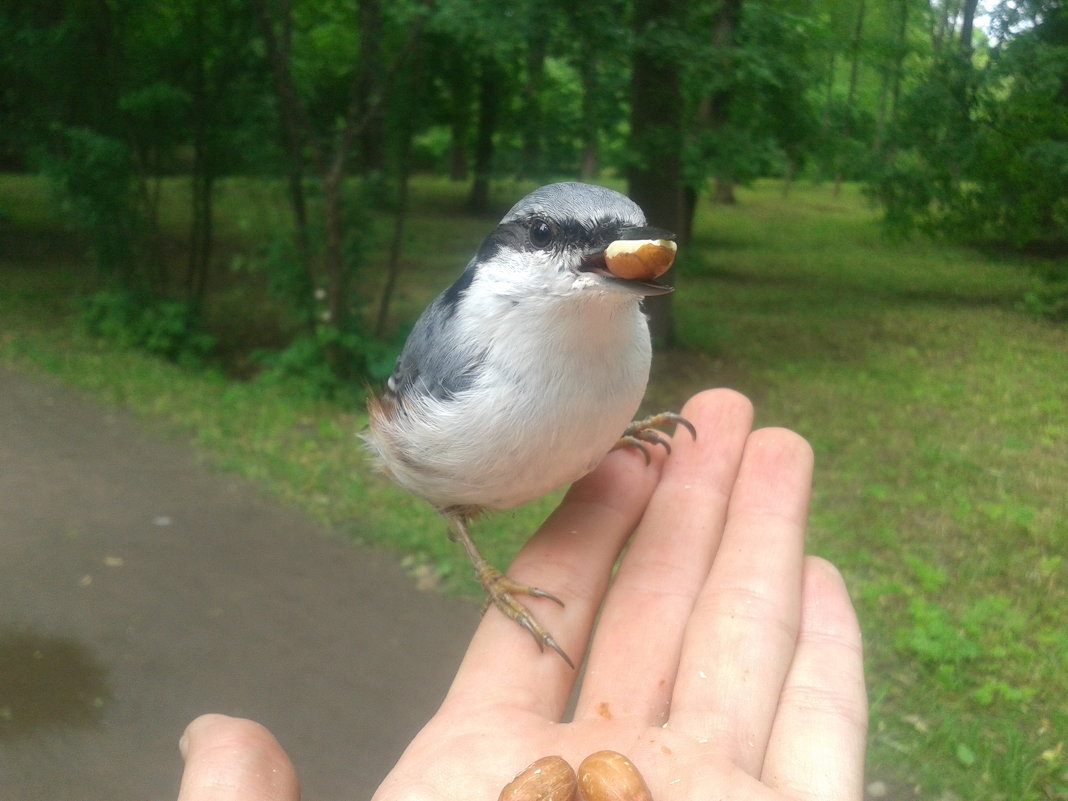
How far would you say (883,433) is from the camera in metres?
4.86

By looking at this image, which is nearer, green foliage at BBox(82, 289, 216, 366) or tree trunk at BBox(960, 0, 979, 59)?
tree trunk at BBox(960, 0, 979, 59)

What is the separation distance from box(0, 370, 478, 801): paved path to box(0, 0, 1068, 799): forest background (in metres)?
0.41

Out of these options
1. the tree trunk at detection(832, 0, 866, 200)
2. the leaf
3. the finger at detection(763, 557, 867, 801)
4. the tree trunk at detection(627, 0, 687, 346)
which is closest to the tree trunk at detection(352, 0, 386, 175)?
the tree trunk at detection(627, 0, 687, 346)

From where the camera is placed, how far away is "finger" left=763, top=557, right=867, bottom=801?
1.72m

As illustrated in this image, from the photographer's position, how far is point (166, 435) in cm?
528

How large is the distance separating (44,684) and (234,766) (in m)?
2.06

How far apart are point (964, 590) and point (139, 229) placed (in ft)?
21.6

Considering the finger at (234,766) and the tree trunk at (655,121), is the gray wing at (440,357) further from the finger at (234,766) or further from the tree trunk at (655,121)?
the tree trunk at (655,121)

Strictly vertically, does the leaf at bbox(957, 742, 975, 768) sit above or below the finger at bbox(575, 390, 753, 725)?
below

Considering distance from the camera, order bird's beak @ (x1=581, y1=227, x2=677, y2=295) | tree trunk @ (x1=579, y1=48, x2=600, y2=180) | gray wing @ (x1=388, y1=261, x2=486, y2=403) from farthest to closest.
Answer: tree trunk @ (x1=579, y1=48, x2=600, y2=180), gray wing @ (x1=388, y1=261, x2=486, y2=403), bird's beak @ (x1=581, y1=227, x2=677, y2=295)

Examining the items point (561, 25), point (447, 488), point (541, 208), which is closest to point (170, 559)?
point (447, 488)

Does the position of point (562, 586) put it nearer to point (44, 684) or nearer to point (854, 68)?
point (44, 684)

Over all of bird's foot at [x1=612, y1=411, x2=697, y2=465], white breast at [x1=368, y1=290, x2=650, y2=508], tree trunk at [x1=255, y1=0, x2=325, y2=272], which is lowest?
bird's foot at [x1=612, y1=411, x2=697, y2=465]

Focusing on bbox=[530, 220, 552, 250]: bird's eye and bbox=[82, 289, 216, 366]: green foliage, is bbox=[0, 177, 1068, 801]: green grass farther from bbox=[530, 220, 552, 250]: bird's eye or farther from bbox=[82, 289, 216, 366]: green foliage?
bbox=[530, 220, 552, 250]: bird's eye
